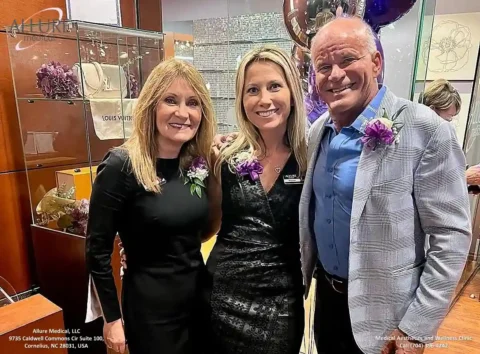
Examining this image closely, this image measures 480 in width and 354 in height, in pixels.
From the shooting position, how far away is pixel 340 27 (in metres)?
1.28

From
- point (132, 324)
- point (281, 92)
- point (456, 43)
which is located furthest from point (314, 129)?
point (456, 43)

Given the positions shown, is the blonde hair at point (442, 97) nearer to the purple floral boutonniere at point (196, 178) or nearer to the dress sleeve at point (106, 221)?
the purple floral boutonniere at point (196, 178)

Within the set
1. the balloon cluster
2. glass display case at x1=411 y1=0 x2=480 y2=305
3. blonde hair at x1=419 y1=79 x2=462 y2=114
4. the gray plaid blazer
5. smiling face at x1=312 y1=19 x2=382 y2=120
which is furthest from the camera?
glass display case at x1=411 y1=0 x2=480 y2=305

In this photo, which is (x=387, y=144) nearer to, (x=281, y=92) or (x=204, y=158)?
(x=281, y=92)

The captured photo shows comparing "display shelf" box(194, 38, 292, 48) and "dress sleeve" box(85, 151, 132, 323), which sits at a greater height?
"display shelf" box(194, 38, 292, 48)

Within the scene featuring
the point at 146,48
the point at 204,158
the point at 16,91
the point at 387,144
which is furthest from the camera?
the point at 146,48

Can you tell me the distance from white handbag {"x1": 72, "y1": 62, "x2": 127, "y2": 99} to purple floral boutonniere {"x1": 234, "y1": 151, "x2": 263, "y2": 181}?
1410 millimetres

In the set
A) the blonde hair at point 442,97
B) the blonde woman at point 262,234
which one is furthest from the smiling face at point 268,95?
the blonde hair at point 442,97

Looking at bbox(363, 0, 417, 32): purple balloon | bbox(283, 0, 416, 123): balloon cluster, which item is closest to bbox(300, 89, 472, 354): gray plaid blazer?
bbox(283, 0, 416, 123): balloon cluster

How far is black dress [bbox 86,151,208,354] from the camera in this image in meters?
1.48

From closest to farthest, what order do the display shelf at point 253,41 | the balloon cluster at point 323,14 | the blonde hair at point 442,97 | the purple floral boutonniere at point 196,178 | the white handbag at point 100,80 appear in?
1. the purple floral boutonniere at point 196,178
2. the balloon cluster at point 323,14
3. the white handbag at point 100,80
4. the blonde hair at point 442,97
5. the display shelf at point 253,41

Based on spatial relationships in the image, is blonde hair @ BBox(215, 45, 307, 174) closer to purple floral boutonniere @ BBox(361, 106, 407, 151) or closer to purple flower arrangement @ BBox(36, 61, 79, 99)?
purple floral boutonniere @ BBox(361, 106, 407, 151)

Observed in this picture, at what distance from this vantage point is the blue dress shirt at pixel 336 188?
1.31m

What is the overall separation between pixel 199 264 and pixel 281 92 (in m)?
0.78
